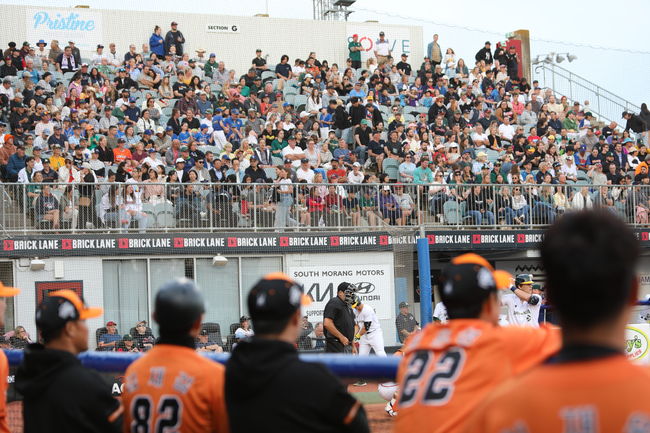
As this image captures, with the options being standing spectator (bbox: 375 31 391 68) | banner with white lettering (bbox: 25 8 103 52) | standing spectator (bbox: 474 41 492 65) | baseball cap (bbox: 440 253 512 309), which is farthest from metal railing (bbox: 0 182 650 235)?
baseball cap (bbox: 440 253 512 309)

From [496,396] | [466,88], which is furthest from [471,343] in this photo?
[466,88]

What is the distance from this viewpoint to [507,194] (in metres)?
21.8

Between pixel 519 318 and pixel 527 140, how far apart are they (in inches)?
517

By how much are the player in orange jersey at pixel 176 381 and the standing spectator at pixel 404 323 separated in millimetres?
15401

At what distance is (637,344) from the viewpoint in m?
13.6

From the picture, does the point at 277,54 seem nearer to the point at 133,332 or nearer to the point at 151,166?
the point at 151,166

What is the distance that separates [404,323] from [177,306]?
52.1 ft

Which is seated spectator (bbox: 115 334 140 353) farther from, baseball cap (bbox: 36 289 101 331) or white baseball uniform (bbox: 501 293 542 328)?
baseball cap (bbox: 36 289 101 331)

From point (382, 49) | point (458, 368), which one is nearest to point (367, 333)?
point (458, 368)

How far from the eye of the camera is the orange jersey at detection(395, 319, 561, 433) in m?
3.32

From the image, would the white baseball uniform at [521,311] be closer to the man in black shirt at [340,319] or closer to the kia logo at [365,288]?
the man in black shirt at [340,319]

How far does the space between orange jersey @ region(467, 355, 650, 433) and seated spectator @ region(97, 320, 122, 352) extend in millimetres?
15199

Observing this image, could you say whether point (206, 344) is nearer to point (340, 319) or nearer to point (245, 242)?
point (245, 242)

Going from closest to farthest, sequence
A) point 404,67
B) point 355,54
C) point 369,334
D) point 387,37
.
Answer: point 369,334 < point 404,67 < point 355,54 < point 387,37
